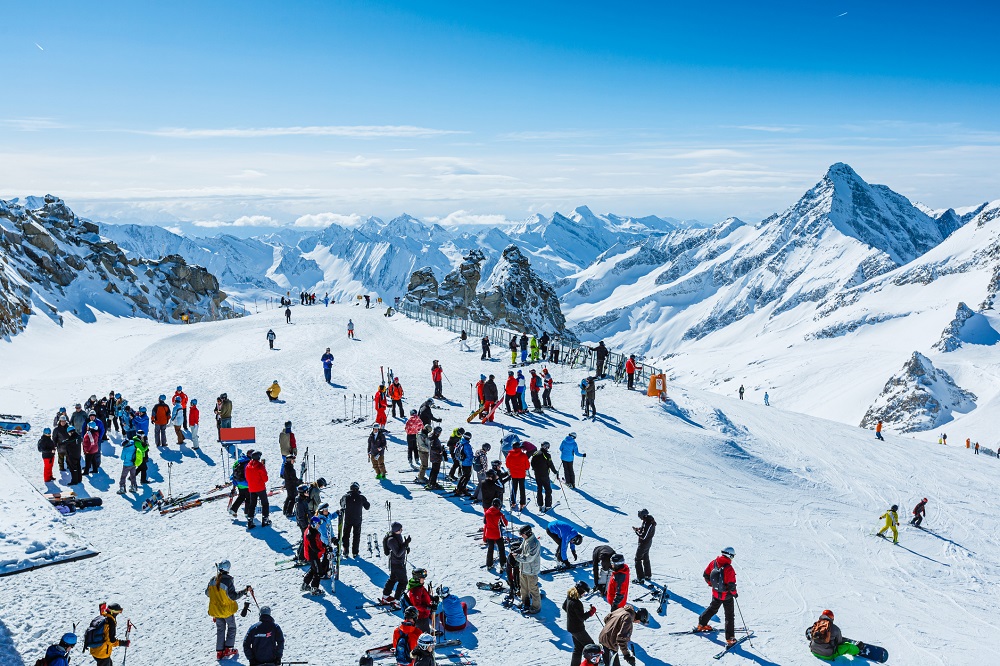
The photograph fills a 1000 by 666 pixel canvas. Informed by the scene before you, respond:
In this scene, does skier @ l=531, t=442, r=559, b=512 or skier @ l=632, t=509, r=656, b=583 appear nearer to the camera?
skier @ l=632, t=509, r=656, b=583

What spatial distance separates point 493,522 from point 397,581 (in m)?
2.16

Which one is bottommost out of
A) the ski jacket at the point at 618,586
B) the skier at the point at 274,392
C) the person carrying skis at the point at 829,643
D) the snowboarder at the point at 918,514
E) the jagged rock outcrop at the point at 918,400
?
the jagged rock outcrop at the point at 918,400

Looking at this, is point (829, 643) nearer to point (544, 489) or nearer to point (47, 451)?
point (544, 489)

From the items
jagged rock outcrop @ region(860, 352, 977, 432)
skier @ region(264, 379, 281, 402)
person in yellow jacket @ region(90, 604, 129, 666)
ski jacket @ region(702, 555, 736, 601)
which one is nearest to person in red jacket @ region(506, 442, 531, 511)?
ski jacket @ region(702, 555, 736, 601)

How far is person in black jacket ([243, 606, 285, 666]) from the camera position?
9.77 metres

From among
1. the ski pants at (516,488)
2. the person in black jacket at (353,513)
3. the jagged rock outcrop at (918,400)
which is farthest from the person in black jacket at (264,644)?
the jagged rock outcrop at (918,400)

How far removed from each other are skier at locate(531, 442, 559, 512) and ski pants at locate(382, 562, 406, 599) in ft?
15.7

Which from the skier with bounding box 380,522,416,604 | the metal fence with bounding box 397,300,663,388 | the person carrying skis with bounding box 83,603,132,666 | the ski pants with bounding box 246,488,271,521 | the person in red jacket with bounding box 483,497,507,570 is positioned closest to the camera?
the person carrying skis with bounding box 83,603,132,666

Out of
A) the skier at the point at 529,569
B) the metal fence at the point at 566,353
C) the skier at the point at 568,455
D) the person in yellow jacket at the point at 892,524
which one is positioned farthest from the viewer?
the metal fence at the point at 566,353

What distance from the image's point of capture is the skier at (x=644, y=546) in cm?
1332

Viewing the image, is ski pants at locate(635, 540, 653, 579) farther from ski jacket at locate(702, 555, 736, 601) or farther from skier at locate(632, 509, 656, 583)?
ski jacket at locate(702, 555, 736, 601)

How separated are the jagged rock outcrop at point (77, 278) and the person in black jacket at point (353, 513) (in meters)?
44.5

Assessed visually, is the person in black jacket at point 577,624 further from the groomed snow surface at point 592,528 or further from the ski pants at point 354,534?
the ski pants at point 354,534

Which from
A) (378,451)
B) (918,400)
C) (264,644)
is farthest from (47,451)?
(918,400)
